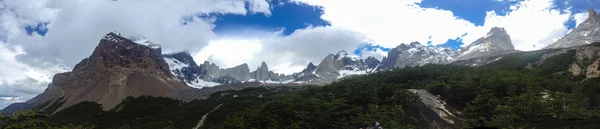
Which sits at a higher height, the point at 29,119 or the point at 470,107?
the point at 29,119

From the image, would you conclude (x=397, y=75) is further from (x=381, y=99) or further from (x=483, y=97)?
(x=483, y=97)

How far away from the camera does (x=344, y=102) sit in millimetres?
74938

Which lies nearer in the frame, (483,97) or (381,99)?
(483,97)

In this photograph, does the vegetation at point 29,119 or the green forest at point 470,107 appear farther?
the green forest at point 470,107

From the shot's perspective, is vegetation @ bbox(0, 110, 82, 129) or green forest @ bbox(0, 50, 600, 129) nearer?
vegetation @ bbox(0, 110, 82, 129)

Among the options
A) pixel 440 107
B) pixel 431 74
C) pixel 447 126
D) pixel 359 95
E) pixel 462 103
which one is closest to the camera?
pixel 447 126

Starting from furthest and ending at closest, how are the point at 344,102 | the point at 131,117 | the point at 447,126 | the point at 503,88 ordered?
the point at 131,117, the point at 344,102, the point at 503,88, the point at 447,126

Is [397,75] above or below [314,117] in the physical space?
above

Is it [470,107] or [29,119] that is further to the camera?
[470,107]

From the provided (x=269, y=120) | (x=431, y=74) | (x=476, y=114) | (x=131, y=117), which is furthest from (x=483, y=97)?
(x=131, y=117)

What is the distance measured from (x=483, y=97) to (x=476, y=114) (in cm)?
408

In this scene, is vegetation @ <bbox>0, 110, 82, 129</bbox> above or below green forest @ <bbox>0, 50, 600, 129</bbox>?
above

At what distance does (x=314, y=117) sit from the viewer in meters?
69.0

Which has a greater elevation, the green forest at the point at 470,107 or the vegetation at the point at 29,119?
the vegetation at the point at 29,119
